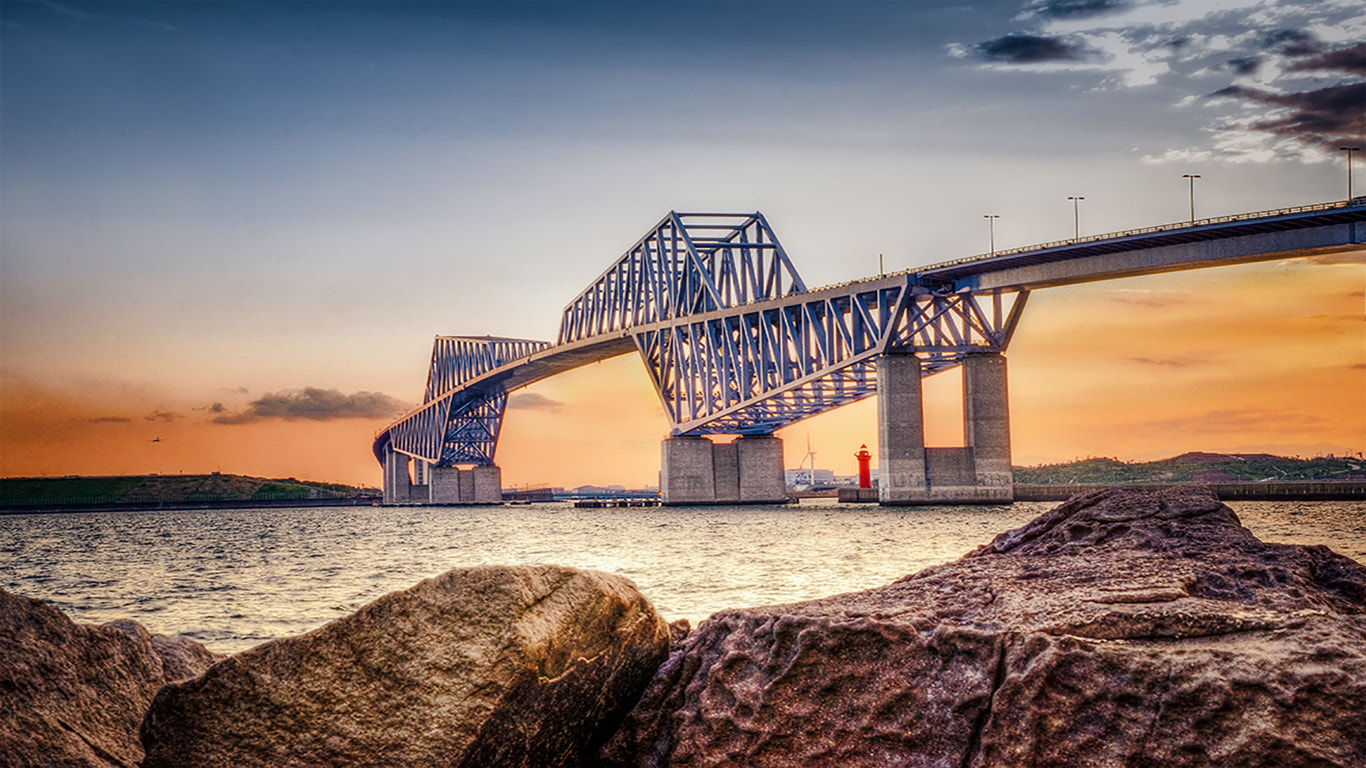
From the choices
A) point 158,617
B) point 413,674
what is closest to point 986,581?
point 413,674

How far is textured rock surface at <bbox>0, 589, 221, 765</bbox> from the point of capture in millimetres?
4684

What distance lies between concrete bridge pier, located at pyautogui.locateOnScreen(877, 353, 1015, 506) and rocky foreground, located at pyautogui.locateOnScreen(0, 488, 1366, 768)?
55.3 meters

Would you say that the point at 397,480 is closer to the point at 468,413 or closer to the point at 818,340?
the point at 468,413

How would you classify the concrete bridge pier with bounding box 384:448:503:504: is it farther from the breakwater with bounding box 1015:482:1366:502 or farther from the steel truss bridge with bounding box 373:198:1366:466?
the breakwater with bounding box 1015:482:1366:502

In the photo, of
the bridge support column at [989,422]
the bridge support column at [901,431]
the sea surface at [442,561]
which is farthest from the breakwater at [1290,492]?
the sea surface at [442,561]

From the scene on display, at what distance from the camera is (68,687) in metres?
5.05

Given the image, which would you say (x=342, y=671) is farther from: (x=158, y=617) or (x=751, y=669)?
(x=158, y=617)

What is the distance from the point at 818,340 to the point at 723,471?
15.6 metres

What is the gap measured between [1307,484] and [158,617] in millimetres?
68398

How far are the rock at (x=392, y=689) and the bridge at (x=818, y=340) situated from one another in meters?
48.3

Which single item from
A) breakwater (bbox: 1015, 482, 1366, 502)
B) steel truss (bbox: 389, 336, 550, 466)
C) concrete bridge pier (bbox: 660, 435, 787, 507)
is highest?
steel truss (bbox: 389, 336, 550, 466)

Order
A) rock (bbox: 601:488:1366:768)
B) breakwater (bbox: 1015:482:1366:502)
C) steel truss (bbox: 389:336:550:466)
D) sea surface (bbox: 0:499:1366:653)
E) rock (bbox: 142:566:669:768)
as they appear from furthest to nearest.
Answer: steel truss (bbox: 389:336:550:466) → breakwater (bbox: 1015:482:1366:502) → sea surface (bbox: 0:499:1366:653) → rock (bbox: 142:566:669:768) → rock (bbox: 601:488:1366:768)

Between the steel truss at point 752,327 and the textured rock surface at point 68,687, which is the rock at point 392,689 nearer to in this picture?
the textured rock surface at point 68,687

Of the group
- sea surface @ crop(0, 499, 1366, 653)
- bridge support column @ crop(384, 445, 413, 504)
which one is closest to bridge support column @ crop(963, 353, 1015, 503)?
sea surface @ crop(0, 499, 1366, 653)
